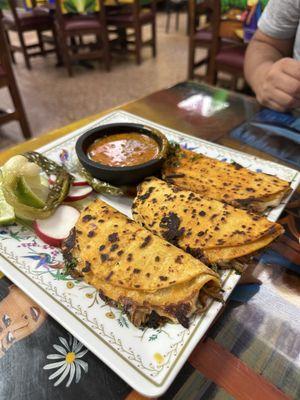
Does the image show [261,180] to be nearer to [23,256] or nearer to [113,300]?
[113,300]

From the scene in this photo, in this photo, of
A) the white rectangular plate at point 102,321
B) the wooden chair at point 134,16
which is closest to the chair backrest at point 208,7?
the wooden chair at point 134,16

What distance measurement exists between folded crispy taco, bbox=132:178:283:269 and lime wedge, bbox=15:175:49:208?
42 cm

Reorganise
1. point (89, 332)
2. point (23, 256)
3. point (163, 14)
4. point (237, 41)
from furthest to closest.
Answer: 1. point (163, 14)
2. point (237, 41)
3. point (23, 256)
4. point (89, 332)

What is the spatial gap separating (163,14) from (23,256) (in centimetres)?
1216

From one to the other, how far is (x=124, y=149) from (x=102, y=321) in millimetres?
929

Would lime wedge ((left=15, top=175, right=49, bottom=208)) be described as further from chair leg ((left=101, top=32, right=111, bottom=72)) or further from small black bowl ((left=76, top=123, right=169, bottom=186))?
chair leg ((left=101, top=32, right=111, bottom=72))

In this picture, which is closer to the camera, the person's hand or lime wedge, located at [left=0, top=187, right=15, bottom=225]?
lime wedge, located at [left=0, top=187, right=15, bottom=225]

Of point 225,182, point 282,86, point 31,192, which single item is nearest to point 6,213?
point 31,192

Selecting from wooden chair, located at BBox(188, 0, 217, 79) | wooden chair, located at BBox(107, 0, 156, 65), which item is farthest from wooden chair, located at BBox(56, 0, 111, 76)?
wooden chair, located at BBox(188, 0, 217, 79)

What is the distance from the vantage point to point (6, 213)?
1.40 meters

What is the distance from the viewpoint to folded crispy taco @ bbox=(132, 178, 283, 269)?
1176 mm

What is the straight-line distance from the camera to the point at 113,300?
1.08 meters

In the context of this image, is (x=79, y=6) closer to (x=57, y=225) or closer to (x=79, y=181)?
(x=79, y=181)

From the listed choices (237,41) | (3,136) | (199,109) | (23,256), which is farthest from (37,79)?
(23,256)
